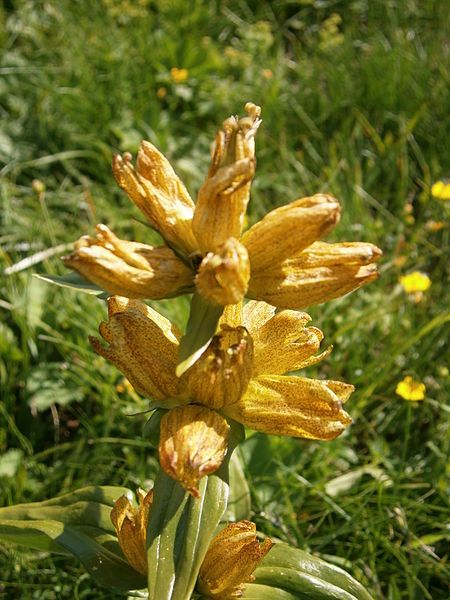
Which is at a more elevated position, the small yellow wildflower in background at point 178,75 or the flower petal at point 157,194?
the flower petal at point 157,194

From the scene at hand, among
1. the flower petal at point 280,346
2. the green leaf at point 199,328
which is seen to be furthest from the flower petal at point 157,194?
the flower petal at point 280,346

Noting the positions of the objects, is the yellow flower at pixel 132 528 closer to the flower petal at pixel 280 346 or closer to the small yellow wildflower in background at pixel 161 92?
the flower petal at pixel 280 346

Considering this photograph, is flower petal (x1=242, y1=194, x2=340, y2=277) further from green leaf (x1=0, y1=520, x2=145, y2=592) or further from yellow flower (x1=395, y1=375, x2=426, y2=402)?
yellow flower (x1=395, y1=375, x2=426, y2=402)

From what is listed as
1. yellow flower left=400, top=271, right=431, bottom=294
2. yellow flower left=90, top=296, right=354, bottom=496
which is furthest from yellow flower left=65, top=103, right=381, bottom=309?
yellow flower left=400, top=271, right=431, bottom=294

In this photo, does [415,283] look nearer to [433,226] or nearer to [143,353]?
[433,226]

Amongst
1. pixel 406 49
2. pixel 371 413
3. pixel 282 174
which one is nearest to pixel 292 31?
pixel 406 49
